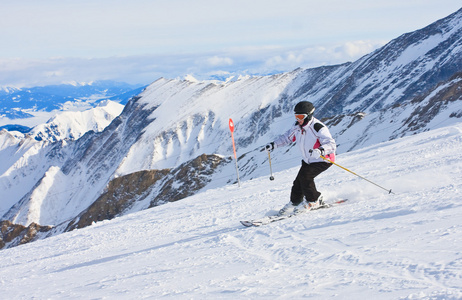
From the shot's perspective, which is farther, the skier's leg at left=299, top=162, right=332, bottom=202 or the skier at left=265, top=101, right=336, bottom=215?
the skier's leg at left=299, top=162, right=332, bottom=202

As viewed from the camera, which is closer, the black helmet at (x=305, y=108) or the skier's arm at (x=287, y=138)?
the black helmet at (x=305, y=108)

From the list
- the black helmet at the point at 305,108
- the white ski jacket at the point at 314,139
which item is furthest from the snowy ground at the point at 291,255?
the black helmet at the point at 305,108

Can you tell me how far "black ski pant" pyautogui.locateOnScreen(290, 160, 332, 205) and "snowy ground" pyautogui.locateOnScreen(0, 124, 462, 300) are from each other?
23.8 inches

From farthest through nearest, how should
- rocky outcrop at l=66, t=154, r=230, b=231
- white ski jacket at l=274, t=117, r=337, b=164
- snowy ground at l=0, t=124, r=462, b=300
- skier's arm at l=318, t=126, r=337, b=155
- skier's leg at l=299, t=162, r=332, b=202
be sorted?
rocky outcrop at l=66, t=154, r=230, b=231 < skier's leg at l=299, t=162, r=332, b=202 < white ski jacket at l=274, t=117, r=337, b=164 < skier's arm at l=318, t=126, r=337, b=155 < snowy ground at l=0, t=124, r=462, b=300

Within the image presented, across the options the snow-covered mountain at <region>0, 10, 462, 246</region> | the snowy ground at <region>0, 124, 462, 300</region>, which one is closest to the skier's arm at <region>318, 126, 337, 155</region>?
the snowy ground at <region>0, 124, 462, 300</region>

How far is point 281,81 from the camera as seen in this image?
6998 inches

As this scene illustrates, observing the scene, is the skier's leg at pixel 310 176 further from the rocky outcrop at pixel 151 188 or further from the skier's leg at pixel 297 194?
the rocky outcrop at pixel 151 188

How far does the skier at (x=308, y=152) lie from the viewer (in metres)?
8.79

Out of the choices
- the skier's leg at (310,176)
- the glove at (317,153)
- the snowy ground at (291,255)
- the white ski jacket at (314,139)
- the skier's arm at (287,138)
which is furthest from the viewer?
the skier's arm at (287,138)

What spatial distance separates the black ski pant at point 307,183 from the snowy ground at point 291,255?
0.60 m

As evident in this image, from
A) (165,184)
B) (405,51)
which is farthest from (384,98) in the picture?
(165,184)

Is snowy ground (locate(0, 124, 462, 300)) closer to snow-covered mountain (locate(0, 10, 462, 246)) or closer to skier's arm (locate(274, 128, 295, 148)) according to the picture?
skier's arm (locate(274, 128, 295, 148))

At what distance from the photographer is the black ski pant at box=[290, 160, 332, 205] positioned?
29.9 feet

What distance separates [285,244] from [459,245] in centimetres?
300
